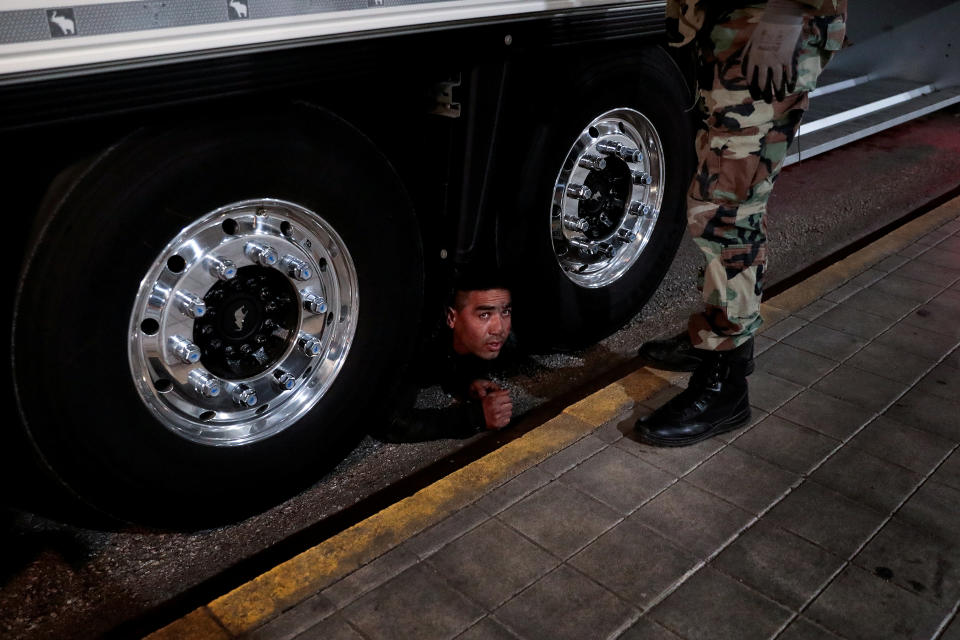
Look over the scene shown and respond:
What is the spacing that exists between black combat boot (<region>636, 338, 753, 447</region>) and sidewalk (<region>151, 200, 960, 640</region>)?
0.05 meters

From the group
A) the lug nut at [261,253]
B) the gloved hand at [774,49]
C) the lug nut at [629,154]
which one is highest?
the gloved hand at [774,49]

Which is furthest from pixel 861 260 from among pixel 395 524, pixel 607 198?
pixel 395 524

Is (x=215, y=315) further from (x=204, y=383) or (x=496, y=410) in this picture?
(x=496, y=410)

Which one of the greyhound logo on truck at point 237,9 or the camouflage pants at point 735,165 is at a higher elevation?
the greyhound logo on truck at point 237,9

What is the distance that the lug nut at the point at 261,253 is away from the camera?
2.32m

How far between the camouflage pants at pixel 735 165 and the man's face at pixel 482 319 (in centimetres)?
64

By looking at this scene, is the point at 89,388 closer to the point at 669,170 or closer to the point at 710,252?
the point at 710,252

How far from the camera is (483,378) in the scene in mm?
3221

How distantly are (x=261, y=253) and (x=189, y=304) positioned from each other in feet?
0.73

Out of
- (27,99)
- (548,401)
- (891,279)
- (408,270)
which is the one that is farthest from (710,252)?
(27,99)

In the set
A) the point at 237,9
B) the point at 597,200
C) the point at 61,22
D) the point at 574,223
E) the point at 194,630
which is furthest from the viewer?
the point at 597,200

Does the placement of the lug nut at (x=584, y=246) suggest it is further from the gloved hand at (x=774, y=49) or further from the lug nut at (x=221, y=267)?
the lug nut at (x=221, y=267)

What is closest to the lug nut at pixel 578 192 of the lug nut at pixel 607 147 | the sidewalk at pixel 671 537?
the lug nut at pixel 607 147

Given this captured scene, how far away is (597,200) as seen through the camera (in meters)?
3.35
